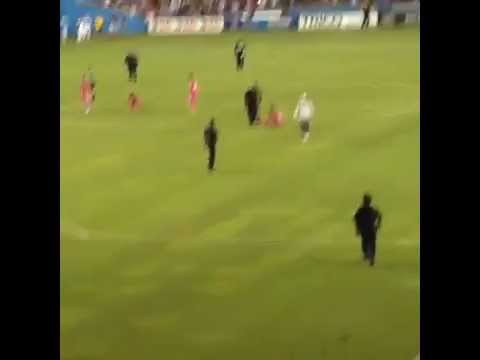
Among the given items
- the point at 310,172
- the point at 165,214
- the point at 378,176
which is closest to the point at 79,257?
the point at 165,214

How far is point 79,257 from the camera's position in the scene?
1.57 metres

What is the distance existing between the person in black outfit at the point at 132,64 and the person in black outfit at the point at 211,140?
0.18 m

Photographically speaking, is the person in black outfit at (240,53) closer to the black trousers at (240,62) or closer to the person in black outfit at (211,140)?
the black trousers at (240,62)

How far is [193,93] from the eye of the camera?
159 centimetres

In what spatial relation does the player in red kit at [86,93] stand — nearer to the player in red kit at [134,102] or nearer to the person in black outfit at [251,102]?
the player in red kit at [134,102]

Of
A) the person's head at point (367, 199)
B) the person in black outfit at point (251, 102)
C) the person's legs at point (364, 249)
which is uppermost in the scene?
the person in black outfit at point (251, 102)

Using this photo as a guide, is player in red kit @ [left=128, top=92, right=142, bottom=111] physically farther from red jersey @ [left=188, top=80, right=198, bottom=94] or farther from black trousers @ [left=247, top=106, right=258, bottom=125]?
black trousers @ [left=247, top=106, right=258, bottom=125]

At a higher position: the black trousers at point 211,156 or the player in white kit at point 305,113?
the player in white kit at point 305,113

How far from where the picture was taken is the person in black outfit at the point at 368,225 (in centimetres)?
151

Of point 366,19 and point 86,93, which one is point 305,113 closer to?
point 366,19
